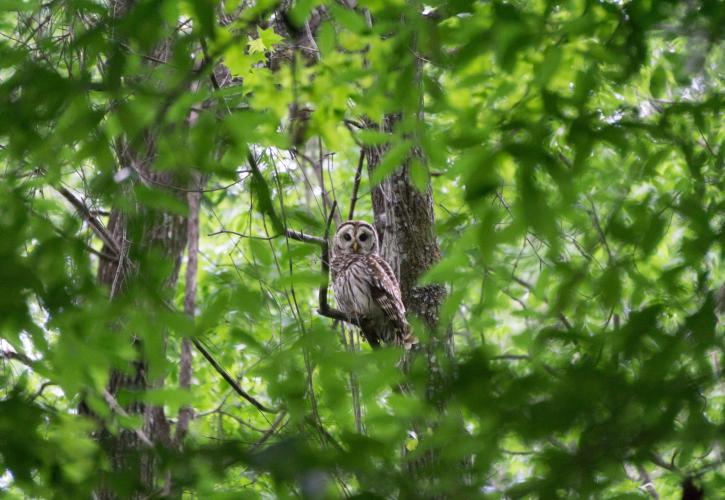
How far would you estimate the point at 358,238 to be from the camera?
635 centimetres

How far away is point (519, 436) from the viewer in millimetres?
1623

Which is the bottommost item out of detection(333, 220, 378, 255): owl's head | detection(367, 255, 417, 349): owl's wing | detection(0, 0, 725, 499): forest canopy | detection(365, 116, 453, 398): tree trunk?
A: detection(0, 0, 725, 499): forest canopy

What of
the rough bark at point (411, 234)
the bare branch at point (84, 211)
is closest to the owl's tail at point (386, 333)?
the rough bark at point (411, 234)

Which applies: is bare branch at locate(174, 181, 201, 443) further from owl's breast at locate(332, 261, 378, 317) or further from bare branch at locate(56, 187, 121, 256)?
owl's breast at locate(332, 261, 378, 317)

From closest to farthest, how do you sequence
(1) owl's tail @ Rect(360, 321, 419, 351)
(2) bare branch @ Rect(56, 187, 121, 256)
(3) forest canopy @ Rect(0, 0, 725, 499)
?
(3) forest canopy @ Rect(0, 0, 725, 499) → (2) bare branch @ Rect(56, 187, 121, 256) → (1) owl's tail @ Rect(360, 321, 419, 351)

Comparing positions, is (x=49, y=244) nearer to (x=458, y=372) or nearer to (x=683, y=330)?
(x=458, y=372)

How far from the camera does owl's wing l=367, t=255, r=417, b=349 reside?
17.7 feet

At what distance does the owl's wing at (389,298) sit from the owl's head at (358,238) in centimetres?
47

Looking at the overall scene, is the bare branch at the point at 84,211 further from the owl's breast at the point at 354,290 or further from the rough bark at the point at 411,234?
the owl's breast at the point at 354,290

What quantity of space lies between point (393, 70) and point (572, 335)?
3.31 ft

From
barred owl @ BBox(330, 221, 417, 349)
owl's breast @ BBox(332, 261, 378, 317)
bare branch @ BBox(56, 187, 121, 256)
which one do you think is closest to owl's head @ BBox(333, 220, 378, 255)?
barred owl @ BBox(330, 221, 417, 349)

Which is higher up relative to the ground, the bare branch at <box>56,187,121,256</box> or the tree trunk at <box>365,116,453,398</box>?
the tree trunk at <box>365,116,453,398</box>

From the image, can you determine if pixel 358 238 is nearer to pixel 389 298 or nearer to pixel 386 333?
pixel 389 298

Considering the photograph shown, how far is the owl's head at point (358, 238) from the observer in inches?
249
